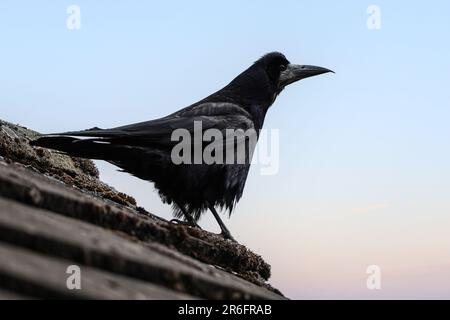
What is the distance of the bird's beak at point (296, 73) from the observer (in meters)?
8.44

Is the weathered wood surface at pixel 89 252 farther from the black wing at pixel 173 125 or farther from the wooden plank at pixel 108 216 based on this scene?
the black wing at pixel 173 125

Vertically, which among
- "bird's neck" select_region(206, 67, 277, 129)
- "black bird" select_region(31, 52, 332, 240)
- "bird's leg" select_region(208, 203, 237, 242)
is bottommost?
"bird's leg" select_region(208, 203, 237, 242)

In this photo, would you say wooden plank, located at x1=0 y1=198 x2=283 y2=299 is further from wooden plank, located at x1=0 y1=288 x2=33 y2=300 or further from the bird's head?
the bird's head

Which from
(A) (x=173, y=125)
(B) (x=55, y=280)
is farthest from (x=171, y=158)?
(B) (x=55, y=280)

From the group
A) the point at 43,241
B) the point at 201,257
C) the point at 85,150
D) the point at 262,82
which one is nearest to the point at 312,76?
the point at 262,82

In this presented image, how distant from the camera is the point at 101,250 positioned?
2.48 m

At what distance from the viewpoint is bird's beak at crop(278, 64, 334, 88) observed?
332 inches

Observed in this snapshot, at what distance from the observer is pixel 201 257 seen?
12.5 feet

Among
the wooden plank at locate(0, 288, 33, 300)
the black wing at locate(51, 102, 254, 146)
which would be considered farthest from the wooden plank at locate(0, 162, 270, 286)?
the black wing at locate(51, 102, 254, 146)

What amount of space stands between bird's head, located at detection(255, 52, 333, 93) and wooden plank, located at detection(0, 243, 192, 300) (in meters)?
5.98

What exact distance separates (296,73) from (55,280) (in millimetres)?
6790
